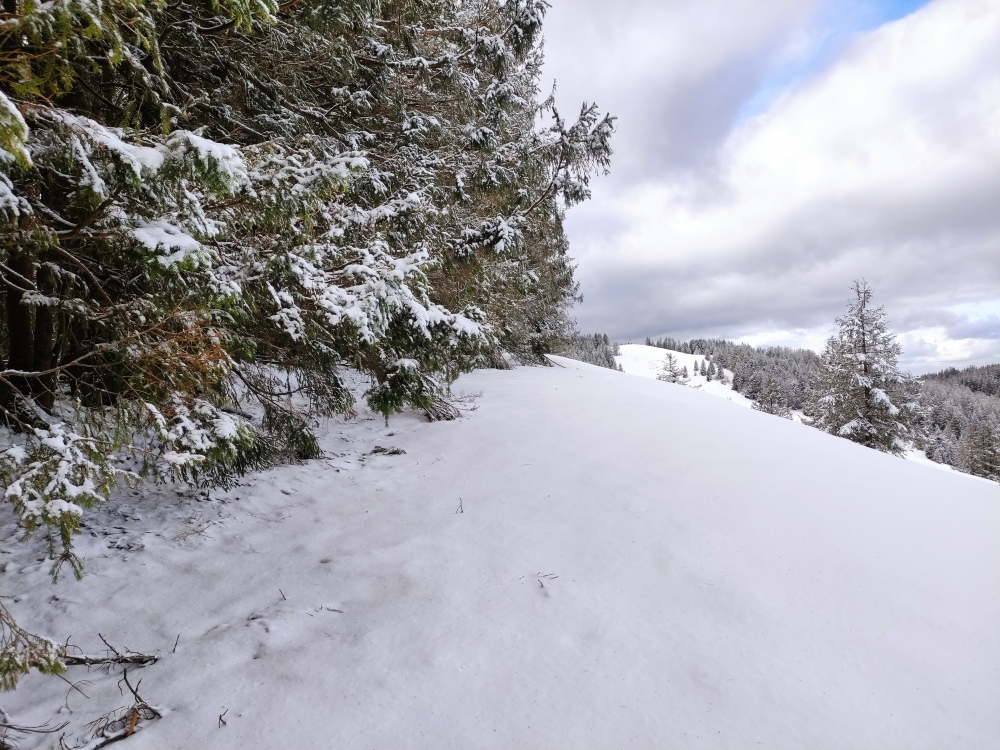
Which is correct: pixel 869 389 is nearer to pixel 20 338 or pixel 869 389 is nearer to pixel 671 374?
pixel 20 338

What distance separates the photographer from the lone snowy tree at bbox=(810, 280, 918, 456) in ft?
58.2

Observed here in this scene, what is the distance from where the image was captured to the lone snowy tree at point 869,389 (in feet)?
58.2

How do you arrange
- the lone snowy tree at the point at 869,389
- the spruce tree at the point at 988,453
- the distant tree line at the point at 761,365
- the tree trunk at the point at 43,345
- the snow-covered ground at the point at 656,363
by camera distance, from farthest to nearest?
the snow-covered ground at the point at 656,363 → the distant tree line at the point at 761,365 → the spruce tree at the point at 988,453 → the lone snowy tree at the point at 869,389 → the tree trunk at the point at 43,345

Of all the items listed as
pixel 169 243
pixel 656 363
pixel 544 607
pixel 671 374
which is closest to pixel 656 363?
pixel 656 363

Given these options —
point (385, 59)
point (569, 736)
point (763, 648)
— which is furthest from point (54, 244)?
point (763, 648)

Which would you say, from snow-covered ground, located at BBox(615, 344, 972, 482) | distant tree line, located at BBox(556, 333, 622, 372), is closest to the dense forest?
distant tree line, located at BBox(556, 333, 622, 372)

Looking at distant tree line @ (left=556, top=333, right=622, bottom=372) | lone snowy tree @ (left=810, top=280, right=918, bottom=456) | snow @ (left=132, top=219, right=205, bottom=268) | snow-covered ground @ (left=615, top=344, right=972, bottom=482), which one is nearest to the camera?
snow @ (left=132, top=219, right=205, bottom=268)

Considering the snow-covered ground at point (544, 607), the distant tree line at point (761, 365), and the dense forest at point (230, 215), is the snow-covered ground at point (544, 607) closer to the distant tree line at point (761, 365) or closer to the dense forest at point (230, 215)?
the dense forest at point (230, 215)

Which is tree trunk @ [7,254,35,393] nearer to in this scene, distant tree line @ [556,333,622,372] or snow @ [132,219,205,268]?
snow @ [132,219,205,268]

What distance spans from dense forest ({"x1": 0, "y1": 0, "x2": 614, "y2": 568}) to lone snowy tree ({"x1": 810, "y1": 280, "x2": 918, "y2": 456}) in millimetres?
16665

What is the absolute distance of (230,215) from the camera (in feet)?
11.3

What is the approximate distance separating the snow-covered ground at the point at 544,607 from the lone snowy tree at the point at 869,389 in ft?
48.8

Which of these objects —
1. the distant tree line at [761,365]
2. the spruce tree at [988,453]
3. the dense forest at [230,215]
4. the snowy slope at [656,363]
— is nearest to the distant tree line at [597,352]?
the snowy slope at [656,363]

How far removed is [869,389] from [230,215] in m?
22.1
